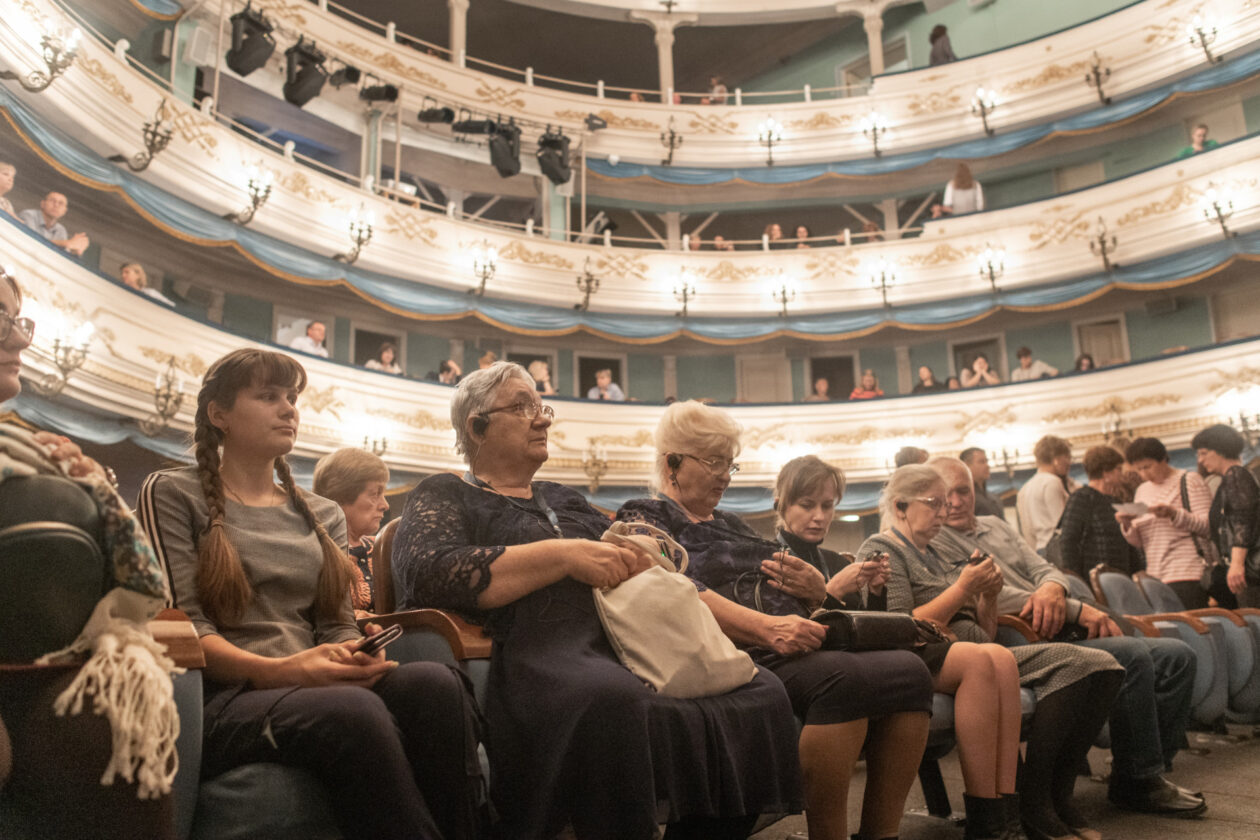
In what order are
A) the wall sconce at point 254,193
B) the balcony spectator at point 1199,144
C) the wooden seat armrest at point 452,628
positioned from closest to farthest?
1. the wooden seat armrest at point 452,628
2. the wall sconce at point 254,193
3. the balcony spectator at point 1199,144

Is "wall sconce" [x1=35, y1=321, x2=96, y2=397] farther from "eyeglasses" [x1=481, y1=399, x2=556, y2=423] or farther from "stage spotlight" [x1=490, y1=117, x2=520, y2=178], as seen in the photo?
"stage spotlight" [x1=490, y1=117, x2=520, y2=178]

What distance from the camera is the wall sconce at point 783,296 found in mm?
13164

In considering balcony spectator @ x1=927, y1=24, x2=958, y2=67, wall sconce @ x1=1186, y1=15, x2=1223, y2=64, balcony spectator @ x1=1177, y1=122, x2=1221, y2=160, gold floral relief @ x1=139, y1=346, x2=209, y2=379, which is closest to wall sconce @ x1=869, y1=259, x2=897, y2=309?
balcony spectator @ x1=927, y1=24, x2=958, y2=67

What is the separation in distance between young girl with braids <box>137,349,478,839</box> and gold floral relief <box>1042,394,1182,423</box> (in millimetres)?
10973

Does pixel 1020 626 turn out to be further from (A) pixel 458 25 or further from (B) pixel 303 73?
(A) pixel 458 25

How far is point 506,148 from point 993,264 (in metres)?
6.60

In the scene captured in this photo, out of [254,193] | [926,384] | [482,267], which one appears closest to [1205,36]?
[926,384]

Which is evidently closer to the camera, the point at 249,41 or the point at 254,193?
the point at 254,193

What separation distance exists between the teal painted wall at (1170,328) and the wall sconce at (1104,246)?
127 centimetres

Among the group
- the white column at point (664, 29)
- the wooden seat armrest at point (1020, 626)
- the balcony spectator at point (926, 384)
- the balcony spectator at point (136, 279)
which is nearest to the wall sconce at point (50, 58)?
the balcony spectator at point (136, 279)

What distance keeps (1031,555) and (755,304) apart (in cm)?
1028

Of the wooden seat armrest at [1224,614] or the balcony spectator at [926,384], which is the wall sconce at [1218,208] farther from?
the wooden seat armrest at [1224,614]

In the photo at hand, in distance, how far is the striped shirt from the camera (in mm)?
4617

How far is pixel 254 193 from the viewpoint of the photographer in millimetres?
9633
